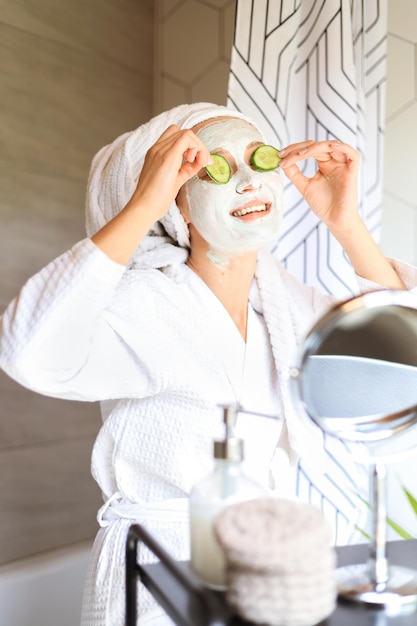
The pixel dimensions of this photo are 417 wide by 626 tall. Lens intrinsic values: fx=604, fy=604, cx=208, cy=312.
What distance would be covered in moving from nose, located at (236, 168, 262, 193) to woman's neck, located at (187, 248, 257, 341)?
0.40 feet

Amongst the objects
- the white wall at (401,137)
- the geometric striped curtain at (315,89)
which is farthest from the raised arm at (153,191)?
the white wall at (401,137)

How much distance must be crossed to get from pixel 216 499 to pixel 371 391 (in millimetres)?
235

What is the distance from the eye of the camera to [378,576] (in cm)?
56

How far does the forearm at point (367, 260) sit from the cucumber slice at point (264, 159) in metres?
0.18

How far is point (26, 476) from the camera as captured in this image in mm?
1759

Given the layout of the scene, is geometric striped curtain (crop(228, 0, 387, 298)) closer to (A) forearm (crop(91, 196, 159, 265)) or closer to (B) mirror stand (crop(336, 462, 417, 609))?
(A) forearm (crop(91, 196, 159, 265))

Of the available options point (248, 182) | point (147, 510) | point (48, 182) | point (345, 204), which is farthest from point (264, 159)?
point (48, 182)

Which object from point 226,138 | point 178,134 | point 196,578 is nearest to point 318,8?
Answer: point 226,138

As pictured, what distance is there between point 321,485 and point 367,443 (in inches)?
20.5

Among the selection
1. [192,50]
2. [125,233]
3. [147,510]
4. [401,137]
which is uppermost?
[192,50]

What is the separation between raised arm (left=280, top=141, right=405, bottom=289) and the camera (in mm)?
1017

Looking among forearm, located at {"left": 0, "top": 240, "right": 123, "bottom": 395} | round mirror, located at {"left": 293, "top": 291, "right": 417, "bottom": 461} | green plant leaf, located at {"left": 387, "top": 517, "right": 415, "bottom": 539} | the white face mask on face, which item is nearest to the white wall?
the white face mask on face

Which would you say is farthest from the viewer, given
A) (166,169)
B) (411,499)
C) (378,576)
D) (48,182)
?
(48,182)

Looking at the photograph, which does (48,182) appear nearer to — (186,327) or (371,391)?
(186,327)
